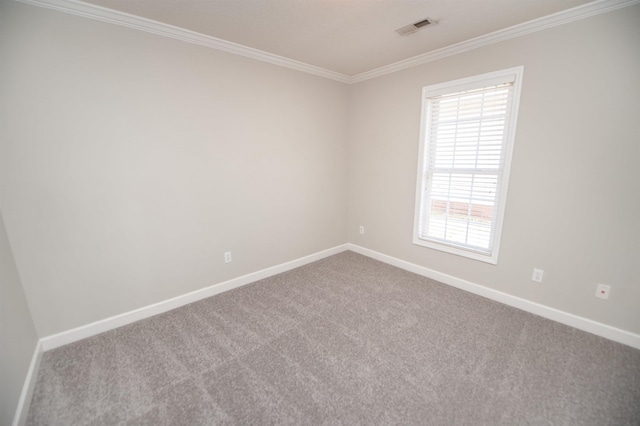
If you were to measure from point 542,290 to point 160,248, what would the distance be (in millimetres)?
3543

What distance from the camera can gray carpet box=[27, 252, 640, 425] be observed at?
58.9 inches

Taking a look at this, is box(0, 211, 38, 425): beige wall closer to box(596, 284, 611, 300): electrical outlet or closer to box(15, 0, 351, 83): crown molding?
box(15, 0, 351, 83): crown molding

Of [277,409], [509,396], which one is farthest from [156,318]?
[509,396]

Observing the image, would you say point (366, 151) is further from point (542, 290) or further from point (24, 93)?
point (24, 93)

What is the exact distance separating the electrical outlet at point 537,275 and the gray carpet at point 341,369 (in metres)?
0.36

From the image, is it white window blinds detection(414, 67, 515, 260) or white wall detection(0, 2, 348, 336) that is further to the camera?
white window blinds detection(414, 67, 515, 260)

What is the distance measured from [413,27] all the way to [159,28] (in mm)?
2113

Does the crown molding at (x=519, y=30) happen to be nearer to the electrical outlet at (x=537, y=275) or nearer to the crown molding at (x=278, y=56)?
the crown molding at (x=278, y=56)

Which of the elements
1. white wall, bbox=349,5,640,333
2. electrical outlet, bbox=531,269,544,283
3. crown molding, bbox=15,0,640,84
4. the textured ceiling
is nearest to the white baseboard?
crown molding, bbox=15,0,640,84

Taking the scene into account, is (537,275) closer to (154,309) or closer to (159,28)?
(154,309)

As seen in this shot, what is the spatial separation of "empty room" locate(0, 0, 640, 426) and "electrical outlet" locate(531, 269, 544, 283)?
23mm

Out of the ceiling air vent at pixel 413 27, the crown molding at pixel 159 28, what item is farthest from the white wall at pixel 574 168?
the crown molding at pixel 159 28

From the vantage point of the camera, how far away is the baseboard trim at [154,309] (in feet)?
6.77

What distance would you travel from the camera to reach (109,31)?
6.52 feet
